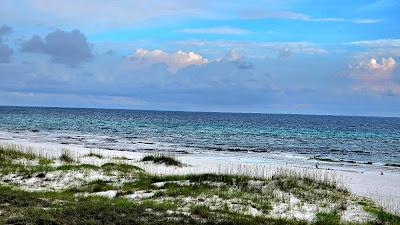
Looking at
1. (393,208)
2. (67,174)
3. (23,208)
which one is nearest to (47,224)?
(23,208)

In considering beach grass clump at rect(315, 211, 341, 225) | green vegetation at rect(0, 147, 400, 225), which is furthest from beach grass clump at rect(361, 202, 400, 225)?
beach grass clump at rect(315, 211, 341, 225)

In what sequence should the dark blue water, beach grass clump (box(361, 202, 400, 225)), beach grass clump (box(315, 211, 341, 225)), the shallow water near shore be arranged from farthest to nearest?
1. the dark blue water
2. the shallow water near shore
3. beach grass clump (box(361, 202, 400, 225))
4. beach grass clump (box(315, 211, 341, 225))

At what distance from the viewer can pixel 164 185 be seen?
23.1 meters

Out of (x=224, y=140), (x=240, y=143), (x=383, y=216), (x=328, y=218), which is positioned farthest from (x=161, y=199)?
(x=224, y=140)

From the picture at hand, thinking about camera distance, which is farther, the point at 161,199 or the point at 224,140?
the point at 224,140

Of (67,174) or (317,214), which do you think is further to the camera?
(67,174)

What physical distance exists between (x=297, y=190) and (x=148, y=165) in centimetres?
1470

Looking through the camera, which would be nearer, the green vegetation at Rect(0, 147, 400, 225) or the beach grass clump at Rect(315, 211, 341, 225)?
the green vegetation at Rect(0, 147, 400, 225)

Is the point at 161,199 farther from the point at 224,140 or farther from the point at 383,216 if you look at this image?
the point at 224,140

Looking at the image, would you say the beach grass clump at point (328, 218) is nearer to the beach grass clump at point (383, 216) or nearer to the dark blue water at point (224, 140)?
the beach grass clump at point (383, 216)

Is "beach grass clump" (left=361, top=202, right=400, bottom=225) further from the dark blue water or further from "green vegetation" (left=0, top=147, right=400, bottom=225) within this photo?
the dark blue water

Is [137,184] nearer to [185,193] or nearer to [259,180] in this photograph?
[185,193]

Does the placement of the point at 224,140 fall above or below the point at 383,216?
below

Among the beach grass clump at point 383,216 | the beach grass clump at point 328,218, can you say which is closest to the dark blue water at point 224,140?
the beach grass clump at point 383,216
